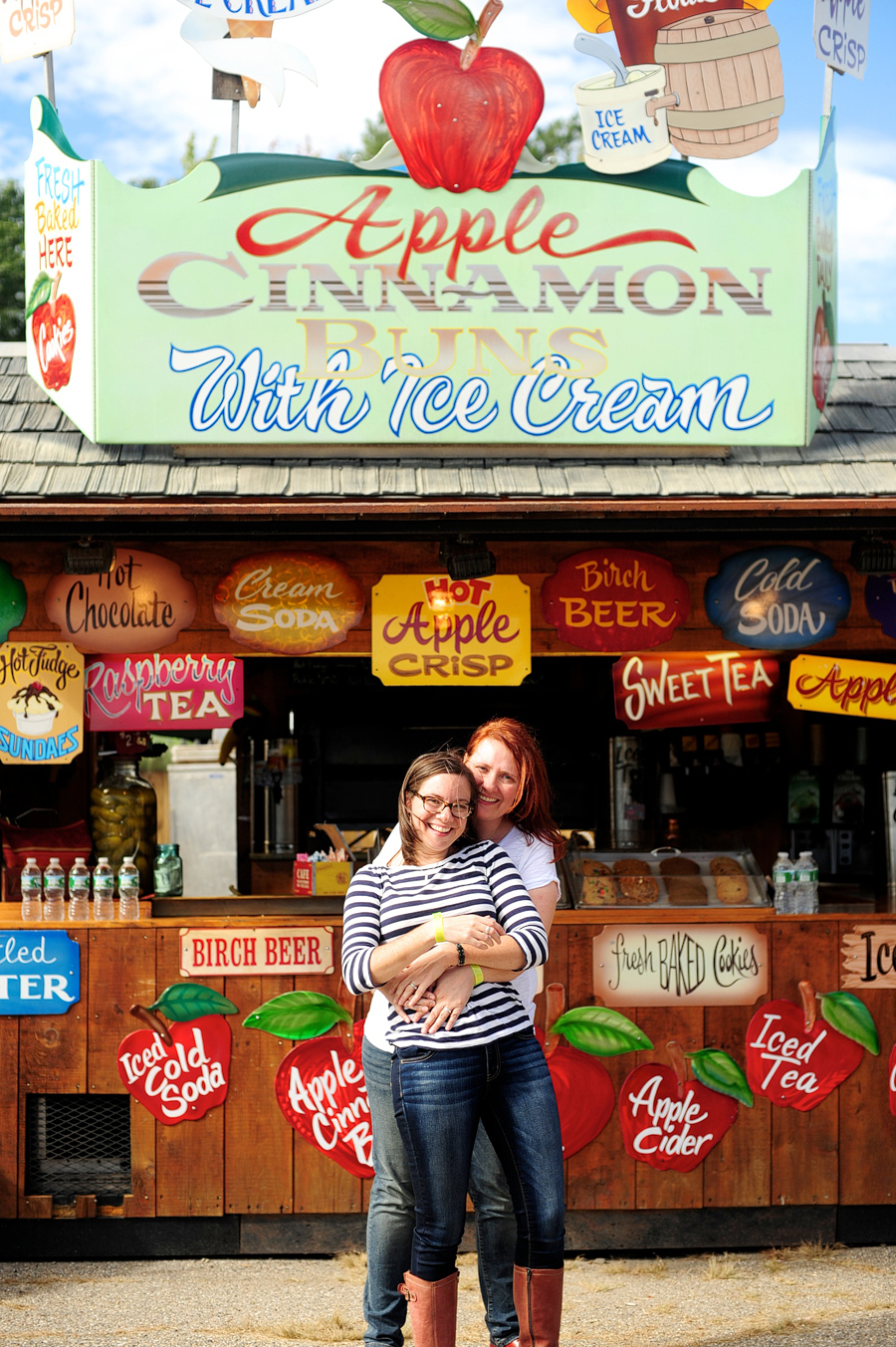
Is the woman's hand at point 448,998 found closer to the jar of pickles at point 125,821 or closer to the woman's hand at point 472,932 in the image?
the woman's hand at point 472,932

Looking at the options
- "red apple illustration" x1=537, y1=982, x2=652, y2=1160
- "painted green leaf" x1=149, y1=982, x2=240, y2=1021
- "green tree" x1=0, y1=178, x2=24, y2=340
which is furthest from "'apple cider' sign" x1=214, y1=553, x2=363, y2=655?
"green tree" x1=0, y1=178, x2=24, y2=340

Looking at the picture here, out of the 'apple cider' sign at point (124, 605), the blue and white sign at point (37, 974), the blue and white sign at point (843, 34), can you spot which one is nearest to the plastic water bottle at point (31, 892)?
the blue and white sign at point (37, 974)

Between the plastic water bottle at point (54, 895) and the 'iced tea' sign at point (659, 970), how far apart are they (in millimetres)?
2232

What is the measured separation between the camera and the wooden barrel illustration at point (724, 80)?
203 inches

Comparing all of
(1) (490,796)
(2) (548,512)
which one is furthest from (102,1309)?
(2) (548,512)

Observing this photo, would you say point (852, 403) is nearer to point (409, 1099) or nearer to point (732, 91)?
point (732, 91)

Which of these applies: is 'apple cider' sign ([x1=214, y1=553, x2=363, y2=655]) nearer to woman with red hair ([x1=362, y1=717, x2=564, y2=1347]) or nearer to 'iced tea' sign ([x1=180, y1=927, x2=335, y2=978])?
'iced tea' sign ([x1=180, y1=927, x2=335, y2=978])

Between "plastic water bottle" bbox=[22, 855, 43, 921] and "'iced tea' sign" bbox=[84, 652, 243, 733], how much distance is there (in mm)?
669

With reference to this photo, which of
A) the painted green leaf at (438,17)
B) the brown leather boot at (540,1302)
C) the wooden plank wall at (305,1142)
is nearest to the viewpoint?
the brown leather boot at (540,1302)

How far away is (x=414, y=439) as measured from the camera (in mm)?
5043

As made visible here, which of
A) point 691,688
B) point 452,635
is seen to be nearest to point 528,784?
point 452,635

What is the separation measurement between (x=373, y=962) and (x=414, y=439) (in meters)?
2.50

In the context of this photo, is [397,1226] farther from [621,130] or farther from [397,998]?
[621,130]

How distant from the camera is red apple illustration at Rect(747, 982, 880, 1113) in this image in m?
5.11
